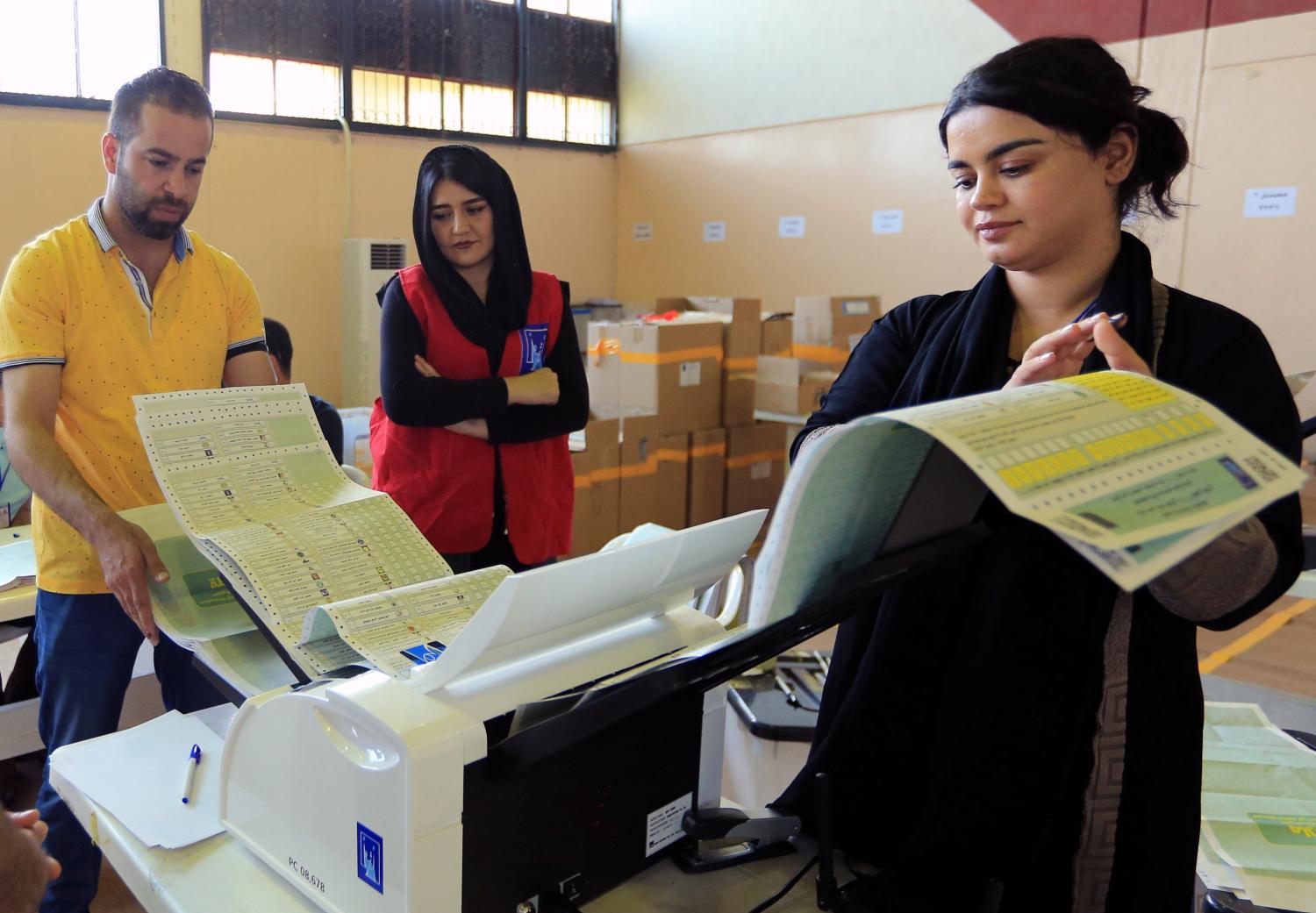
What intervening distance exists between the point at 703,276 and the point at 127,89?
509cm

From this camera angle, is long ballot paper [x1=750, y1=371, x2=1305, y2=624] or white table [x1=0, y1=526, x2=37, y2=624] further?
white table [x1=0, y1=526, x2=37, y2=624]

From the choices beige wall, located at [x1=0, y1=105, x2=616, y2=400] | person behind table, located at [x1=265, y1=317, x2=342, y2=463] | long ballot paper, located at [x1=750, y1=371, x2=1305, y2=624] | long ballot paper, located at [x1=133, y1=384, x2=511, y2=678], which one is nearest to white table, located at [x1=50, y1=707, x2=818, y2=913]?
long ballot paper, located at [x1=133, y1=384, x2=511, y2=678]

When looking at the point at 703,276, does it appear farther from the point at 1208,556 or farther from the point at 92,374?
the point at 1208,556

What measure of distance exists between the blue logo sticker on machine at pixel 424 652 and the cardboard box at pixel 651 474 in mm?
3062

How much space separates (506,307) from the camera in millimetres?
1982

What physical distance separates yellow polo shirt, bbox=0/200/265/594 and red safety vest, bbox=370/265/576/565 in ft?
1.42

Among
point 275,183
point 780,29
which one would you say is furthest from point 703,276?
point 275,183

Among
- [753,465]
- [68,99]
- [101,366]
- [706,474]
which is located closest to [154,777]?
[101,366]

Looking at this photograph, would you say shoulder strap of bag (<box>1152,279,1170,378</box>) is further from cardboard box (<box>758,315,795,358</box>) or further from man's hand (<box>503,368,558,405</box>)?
cardboard box (<box>758,315,795,358</box>)

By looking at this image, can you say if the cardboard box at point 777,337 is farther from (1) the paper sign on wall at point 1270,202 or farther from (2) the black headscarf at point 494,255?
(2) the black headscarf at point 494,255

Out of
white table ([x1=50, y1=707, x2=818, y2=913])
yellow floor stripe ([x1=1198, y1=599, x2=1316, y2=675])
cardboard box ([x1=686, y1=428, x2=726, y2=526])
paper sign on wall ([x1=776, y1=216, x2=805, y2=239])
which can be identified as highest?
paper sign on wall ([x1=776, y1=216, x2=805, y2=239])

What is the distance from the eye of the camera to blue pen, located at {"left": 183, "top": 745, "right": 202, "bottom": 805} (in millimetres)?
997

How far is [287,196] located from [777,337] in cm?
288

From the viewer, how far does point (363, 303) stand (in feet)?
18.5
